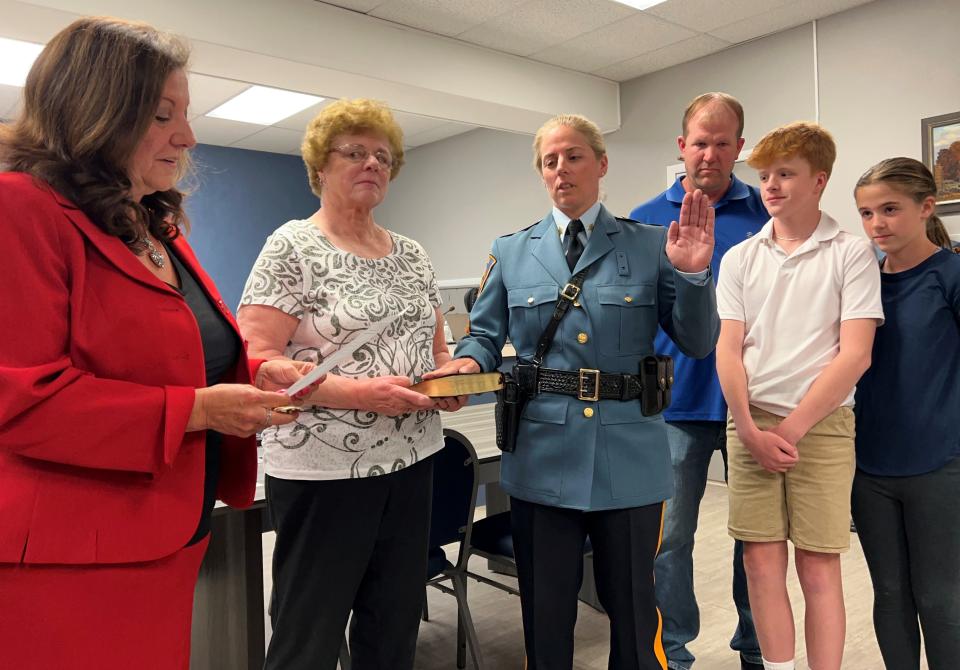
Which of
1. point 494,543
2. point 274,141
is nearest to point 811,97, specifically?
point 494,543

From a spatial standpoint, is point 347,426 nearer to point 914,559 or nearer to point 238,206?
point 914,559

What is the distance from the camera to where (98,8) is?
3.55 m

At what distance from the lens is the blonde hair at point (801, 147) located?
1734mm

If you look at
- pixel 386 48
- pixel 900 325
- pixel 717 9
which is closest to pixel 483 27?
pixel 386 48

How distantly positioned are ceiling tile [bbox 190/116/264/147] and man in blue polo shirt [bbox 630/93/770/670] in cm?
542

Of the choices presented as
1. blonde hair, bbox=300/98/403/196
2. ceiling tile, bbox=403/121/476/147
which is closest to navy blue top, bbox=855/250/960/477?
blonde hair, bbox=300/98/403/196

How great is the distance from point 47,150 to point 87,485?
0.45 meters

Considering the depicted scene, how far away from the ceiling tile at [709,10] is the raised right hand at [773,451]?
347 cm

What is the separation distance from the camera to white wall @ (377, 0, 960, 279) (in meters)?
4.12

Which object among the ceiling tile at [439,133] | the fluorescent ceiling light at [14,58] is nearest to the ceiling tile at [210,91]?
the fluorescent ceiling light at [14,58]

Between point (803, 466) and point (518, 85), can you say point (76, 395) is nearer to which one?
point (803, 466)

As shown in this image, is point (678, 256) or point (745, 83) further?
point (745, 83)

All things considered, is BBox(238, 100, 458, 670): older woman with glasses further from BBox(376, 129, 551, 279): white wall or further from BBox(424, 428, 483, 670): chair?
BBox(376, 129, 551, 279): white wall

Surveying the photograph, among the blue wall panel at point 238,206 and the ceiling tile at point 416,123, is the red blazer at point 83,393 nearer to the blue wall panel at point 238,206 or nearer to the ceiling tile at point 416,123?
the ceiling tile at point 416,123
